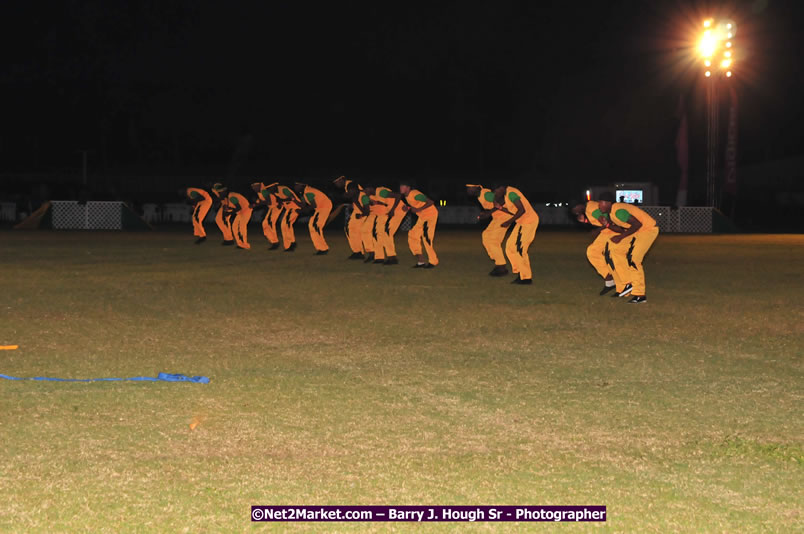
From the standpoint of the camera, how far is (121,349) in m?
9.94

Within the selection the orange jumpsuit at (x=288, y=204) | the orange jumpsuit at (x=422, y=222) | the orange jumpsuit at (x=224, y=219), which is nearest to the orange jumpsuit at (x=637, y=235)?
the orange jumpsuit at (x=422, y=222)

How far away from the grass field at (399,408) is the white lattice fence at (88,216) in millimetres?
29089

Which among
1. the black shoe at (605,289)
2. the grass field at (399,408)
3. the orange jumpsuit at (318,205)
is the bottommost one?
the grass field at (399,408)

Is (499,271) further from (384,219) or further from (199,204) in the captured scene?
(199,204)

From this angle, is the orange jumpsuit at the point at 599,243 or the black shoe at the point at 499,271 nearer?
the orange jumpsuit at the point at 599,243

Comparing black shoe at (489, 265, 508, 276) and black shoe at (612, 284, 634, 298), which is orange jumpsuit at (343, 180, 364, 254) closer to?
black shoe at (489, 265, 508, 276)

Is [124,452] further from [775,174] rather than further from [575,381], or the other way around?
[775,174]

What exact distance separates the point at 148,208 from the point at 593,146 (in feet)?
116

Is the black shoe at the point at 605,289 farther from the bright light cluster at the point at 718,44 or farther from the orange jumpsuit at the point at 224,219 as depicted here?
the bright light cluster at the point at 718,44

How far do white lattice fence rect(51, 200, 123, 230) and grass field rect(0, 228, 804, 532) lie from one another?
2909cm

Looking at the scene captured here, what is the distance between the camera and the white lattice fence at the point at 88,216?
43.7m

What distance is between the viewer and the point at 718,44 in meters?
40.7

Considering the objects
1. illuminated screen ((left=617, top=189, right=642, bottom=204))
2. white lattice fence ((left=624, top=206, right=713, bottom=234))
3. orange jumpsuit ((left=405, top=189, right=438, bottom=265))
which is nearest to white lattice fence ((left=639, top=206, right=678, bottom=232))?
white lattice fence ((left=624, top=206, right=713, bottom=234))

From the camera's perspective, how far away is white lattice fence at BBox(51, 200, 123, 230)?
43.7 metres
